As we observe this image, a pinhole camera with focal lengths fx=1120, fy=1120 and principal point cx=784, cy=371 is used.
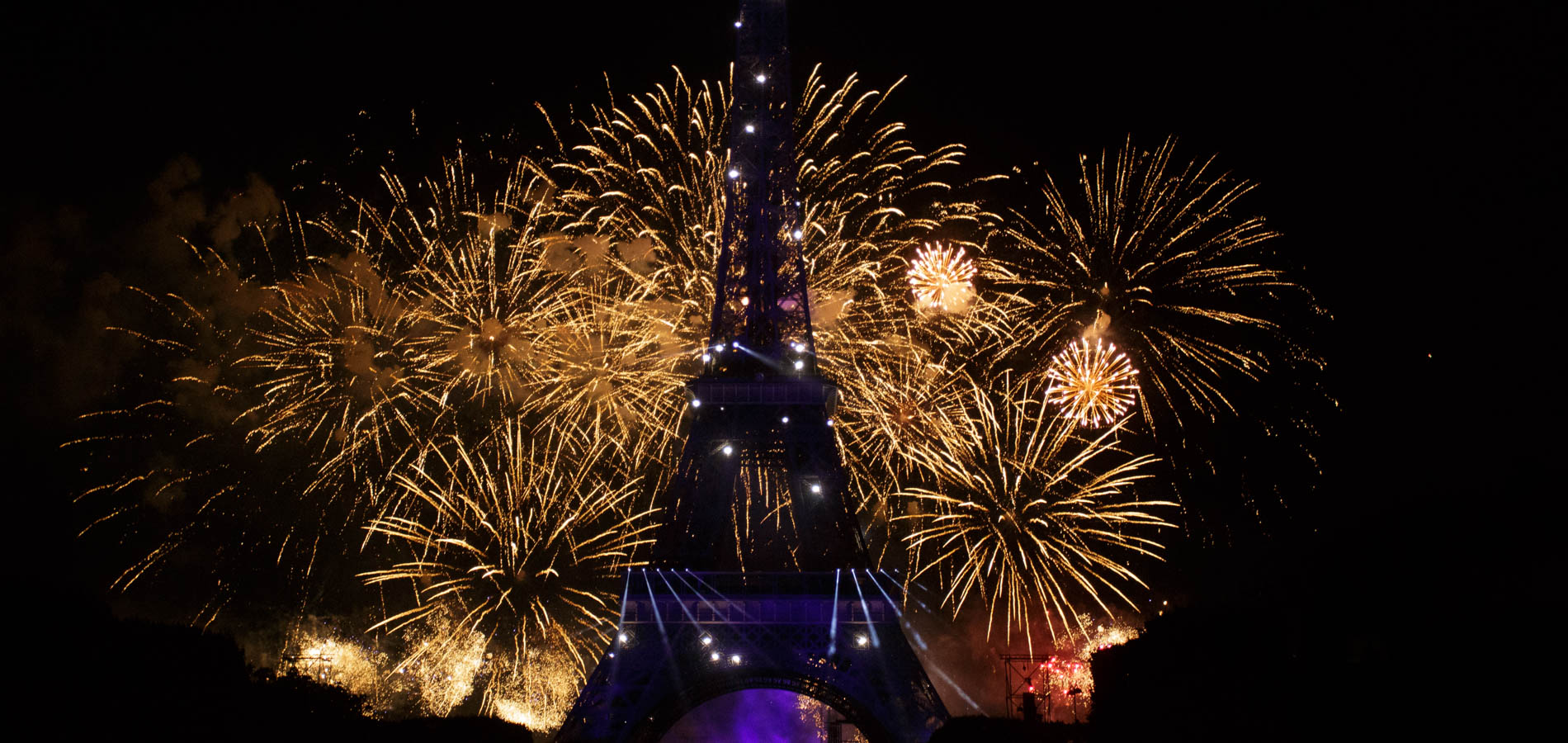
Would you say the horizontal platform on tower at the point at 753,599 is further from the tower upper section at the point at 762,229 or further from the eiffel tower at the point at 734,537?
the tower upper section at the point at 762,229

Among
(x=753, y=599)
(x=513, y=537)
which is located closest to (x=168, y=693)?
(x=513, y=537)

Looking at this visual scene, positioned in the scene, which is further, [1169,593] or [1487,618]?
[1169,593]

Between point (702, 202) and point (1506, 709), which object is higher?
point (702, 202)

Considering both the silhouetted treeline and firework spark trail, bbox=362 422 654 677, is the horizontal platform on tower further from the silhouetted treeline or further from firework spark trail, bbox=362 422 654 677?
the silhouetted treeline

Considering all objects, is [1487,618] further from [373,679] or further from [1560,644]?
[373,679]

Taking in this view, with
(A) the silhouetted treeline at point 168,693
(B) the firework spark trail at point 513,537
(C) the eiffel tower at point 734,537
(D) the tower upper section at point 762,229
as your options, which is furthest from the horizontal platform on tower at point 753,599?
(A) the silhouetted treeline at point 168,693

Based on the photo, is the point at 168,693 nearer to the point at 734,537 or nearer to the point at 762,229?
the point at 734,537

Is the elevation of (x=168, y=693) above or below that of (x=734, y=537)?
below

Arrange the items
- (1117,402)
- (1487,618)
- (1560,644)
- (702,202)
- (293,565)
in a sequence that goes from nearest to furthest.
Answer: (1560,644), (1487,618), (1117,402), (702,202), (293,565)

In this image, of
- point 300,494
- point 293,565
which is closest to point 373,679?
→ point 293,565
